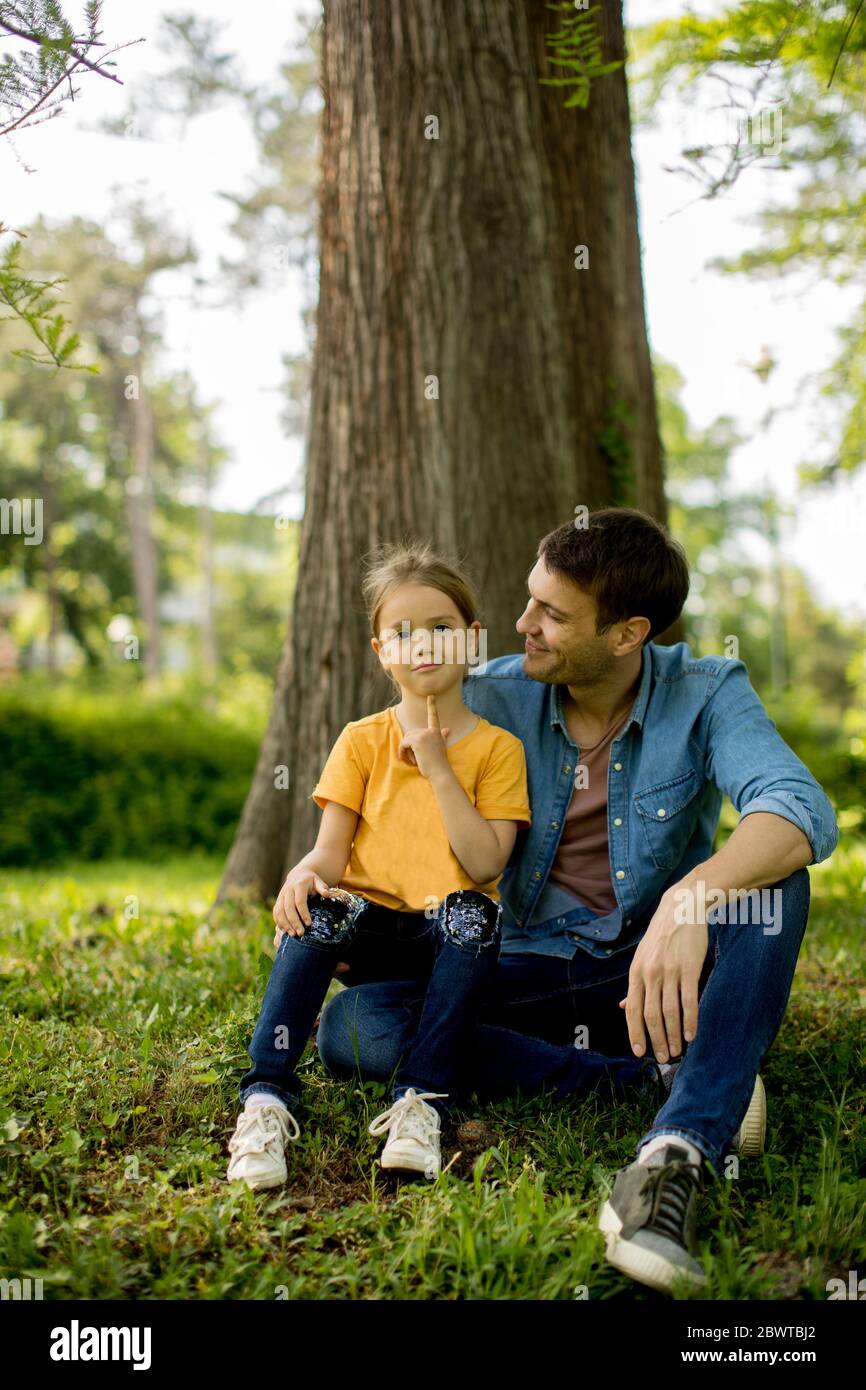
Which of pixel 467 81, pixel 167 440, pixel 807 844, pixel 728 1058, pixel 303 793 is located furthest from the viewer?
pixel 167 440

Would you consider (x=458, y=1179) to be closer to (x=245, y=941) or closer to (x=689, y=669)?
(x=689, y=669)

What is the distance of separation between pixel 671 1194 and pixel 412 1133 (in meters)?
0.59

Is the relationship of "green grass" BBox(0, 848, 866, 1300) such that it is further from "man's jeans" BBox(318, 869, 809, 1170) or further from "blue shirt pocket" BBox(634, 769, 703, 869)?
"blue shirt pocket" BBox(634, 769, 703, 869)

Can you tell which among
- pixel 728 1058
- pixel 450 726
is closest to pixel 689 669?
pixel 450 726

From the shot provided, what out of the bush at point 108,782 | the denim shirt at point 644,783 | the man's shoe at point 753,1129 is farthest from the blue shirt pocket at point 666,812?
the bush at point 108,782

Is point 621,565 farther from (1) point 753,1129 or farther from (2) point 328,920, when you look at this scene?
(1) point 753,1129

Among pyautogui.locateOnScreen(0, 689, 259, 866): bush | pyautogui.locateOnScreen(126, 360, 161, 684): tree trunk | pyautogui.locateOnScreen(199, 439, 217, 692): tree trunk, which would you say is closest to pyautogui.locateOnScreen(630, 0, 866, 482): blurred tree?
pyautogui.locateOnScreen(0, 689, 259, 866): bush

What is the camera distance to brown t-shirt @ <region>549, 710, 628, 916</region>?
3.02 m

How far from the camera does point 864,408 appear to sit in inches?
290

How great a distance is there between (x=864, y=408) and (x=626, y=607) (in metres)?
5.22

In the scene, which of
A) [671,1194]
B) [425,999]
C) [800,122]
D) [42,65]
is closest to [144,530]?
[800,122]

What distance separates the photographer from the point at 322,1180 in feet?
8.02

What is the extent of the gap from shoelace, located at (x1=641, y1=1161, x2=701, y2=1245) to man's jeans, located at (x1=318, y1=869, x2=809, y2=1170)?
0.09 meters
